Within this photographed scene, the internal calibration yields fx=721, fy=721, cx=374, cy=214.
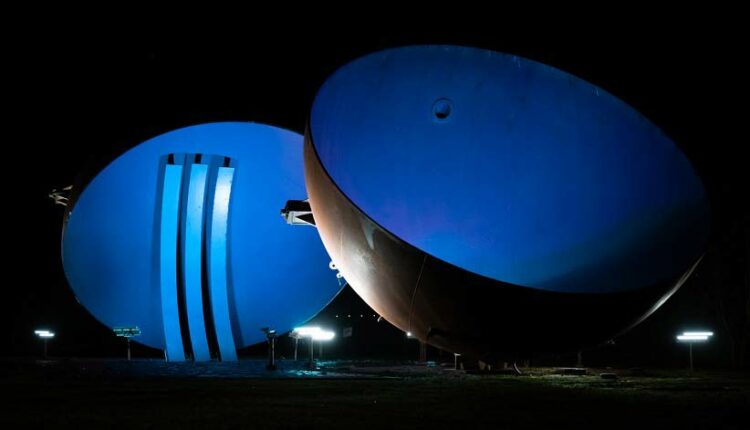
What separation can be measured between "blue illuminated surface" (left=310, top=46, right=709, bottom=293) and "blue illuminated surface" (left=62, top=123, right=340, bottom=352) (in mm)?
3616

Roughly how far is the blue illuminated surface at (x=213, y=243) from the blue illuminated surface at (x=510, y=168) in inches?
142

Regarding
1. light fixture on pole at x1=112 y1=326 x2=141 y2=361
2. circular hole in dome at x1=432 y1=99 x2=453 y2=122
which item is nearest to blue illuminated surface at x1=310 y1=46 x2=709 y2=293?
circular hole in dome at x1=432 y1=99 x2=453 y2=122

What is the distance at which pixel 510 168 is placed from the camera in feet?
34.6

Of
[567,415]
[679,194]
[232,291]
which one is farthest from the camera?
[232,291]

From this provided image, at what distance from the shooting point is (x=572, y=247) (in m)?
9.67

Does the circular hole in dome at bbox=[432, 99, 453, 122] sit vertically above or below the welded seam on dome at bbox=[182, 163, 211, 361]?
above

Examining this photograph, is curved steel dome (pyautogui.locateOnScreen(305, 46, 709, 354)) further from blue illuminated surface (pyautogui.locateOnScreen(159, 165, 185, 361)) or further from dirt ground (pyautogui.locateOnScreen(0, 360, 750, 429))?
blue illuminated surface (pyautogui.locateOnScreen(159, 165, 185, 361))

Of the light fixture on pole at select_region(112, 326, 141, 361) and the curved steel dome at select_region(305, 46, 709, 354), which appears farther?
the light fixture on pole at select_region(112, 326, 141, 361)

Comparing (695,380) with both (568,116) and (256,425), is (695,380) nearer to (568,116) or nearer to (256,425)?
(568,116)

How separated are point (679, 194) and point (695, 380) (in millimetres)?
2837

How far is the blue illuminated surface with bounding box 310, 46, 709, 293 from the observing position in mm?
8969

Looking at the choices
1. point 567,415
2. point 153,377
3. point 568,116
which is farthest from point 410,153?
point 567,415

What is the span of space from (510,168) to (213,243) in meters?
6.10

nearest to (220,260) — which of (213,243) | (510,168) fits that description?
(213,243)
